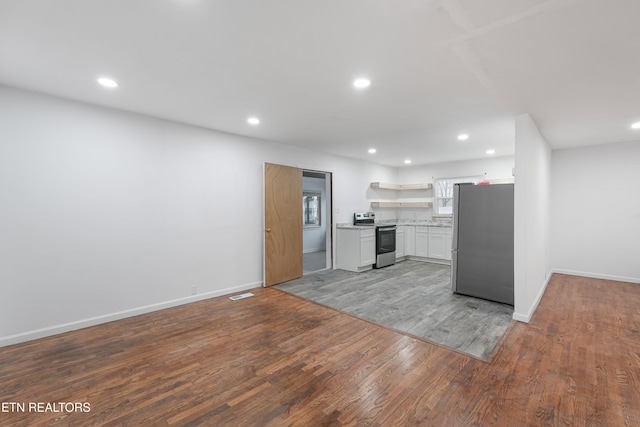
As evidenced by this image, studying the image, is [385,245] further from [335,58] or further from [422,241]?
[335,58]

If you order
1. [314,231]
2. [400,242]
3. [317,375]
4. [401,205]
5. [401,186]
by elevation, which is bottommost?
[317,375]

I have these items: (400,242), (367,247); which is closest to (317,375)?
(367,247)

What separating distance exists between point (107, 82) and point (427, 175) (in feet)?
22.8

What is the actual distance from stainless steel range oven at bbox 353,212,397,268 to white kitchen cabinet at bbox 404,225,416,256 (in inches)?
23.5

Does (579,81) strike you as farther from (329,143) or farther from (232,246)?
(232,246)

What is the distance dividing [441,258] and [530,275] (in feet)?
9.93

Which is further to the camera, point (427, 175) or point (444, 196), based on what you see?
point (427, 175)

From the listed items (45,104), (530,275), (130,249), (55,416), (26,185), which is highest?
(45,104)

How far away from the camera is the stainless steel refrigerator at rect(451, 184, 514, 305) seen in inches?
149

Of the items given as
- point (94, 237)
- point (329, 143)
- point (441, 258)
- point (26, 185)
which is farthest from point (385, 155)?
point (26, 185)

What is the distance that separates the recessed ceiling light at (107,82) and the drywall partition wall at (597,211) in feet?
24.2

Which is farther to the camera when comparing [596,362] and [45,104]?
[45,104]

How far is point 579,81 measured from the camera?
248 cm

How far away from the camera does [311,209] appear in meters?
8.91
